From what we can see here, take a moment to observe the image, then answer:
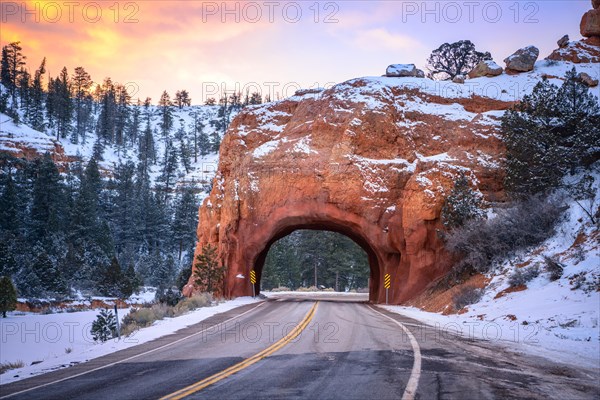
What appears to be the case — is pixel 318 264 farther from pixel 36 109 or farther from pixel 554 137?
pixel 36 109

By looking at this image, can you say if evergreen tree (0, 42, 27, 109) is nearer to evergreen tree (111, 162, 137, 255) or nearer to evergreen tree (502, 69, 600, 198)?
evergreen tree (111, 162, 137, 255)

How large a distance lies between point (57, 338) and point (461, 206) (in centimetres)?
2307

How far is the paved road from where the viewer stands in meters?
6.54

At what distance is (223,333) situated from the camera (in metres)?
13.9

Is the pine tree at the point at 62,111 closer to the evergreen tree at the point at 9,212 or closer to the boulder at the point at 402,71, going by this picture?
the evergreen tree at the point at 9,212

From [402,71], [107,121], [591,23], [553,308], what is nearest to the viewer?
[553,308]

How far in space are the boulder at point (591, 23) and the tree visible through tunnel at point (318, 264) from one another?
A: 3767cm

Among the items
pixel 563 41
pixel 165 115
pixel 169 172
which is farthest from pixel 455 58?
pixel 165 115

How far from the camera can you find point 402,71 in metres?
38.0

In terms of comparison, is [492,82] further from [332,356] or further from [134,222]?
[134,222]

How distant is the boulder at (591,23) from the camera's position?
35.7 meters

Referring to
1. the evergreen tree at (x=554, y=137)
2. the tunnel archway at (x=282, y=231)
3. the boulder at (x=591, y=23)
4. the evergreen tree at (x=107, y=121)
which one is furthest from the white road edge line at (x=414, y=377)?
the evergreen tree at (x=107, y=121)

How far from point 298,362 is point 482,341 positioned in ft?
17.4

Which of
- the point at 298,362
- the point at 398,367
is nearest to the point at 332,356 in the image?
the point at 298,362
